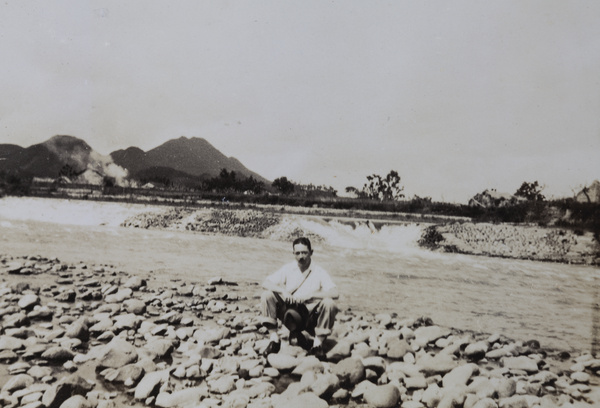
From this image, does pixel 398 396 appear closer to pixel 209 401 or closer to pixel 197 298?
pixel 209 401

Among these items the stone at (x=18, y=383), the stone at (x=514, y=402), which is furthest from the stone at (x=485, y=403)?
the stone at (x=18, y=383)

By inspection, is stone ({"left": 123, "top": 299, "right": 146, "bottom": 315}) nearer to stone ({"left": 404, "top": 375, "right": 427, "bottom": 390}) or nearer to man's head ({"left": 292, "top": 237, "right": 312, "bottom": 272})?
man's head ({"left": 292, "top": 237, "right": 312, "bottom": 272})

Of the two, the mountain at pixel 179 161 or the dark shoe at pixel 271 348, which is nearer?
the dark shoe at pixel 271 348

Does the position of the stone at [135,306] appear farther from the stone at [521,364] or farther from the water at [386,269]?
the stone at [521,364]

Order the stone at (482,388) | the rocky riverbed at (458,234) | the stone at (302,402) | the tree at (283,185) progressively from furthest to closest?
the tree at (283,185) < the rocky riverbed at (458,234) < the stone at (482,388) < the stone at (302,402)

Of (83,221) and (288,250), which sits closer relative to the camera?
(288,250)

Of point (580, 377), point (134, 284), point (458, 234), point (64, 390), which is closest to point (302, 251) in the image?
point (64, 390)

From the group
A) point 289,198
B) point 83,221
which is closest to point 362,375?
point 83,221

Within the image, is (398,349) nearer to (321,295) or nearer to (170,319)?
(321,295)
